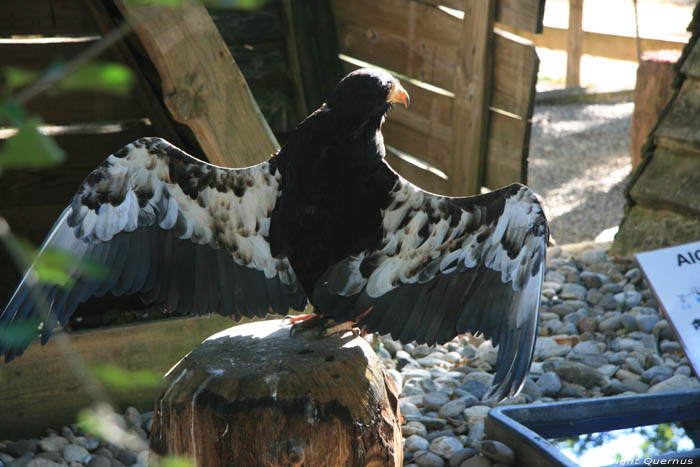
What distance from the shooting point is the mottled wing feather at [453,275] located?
7.10 feet

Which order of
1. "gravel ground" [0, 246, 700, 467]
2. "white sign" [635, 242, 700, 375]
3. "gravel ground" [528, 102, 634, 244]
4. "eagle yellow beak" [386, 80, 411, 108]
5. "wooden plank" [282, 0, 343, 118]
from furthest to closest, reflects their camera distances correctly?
1. "gravel ground" [528, 102, 634, 244]
2. "wooden plank" [282, 0, 343, 118]
3. "gravel ground" [0, 246, 700, 467]
4. "white sign" [635, 242, 700, 375]
5. "eagle yellow beak" [386, 80, 411, 108]

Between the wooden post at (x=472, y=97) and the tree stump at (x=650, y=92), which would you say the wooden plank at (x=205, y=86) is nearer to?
the wooden post at (x=472, y=97)

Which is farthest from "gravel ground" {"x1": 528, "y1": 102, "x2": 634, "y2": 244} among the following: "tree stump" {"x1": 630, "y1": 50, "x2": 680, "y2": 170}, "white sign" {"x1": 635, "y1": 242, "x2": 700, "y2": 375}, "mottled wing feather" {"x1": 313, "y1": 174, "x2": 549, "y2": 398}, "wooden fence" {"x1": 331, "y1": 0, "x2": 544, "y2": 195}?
"mottled wing feather" {"x1": 313, "y1": 174, "x2": 549, "y2": 398}

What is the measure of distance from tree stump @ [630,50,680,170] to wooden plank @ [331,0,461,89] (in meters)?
2.58

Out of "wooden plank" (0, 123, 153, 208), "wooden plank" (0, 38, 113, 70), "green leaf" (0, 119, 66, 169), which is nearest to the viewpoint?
"green leaf" (0, 119, 66, 169)

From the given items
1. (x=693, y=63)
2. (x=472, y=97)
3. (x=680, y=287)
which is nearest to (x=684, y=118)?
(x=693, y=63)

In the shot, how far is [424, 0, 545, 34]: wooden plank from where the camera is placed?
137 inches

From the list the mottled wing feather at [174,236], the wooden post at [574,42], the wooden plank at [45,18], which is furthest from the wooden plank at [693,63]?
the wooden post at [574,42]

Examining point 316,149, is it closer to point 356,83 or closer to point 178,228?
point 356,83

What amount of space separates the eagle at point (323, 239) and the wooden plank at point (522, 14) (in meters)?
1.52

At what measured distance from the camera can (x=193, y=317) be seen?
10.4 feet

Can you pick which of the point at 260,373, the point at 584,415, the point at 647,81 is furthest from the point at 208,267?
the point at 647,81

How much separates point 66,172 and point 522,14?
2.49 metres

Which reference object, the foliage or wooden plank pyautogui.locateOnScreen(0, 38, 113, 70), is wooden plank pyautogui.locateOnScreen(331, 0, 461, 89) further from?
the foliage
